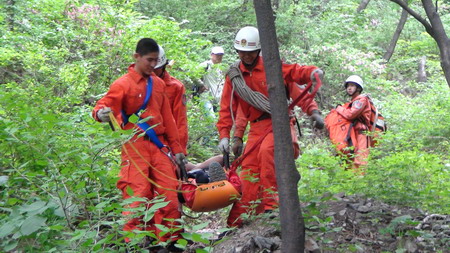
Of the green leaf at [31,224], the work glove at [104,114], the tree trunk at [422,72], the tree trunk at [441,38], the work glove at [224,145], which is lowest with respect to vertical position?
the tree trunk at [422,72]

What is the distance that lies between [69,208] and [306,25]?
50.6 feet

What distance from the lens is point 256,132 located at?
6.89m

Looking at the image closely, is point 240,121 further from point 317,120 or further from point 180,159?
point 317,120

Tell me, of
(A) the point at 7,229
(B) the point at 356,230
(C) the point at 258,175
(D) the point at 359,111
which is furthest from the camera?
(D) the point at 359,111

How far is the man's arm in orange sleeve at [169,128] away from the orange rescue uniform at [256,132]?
Result: 1.82 feet

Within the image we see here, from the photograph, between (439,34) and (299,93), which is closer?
(439,34)

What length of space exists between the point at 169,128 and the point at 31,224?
3280 millimetres

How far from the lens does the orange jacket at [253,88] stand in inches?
255

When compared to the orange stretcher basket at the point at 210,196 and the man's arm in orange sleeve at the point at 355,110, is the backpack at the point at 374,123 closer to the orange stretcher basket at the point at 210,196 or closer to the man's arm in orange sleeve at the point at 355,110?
the man's arm in orange sleeve at the point at 355,110

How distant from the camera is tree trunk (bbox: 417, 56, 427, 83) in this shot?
20.9 m

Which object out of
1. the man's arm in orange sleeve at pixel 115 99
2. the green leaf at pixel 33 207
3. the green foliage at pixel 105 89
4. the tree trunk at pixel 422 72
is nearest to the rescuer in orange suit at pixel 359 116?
the green foliage at pixel 105 89

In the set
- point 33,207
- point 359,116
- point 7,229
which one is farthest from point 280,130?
point 359,116

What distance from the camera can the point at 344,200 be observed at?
6195 millimetres

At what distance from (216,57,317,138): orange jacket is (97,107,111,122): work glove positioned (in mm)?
1647
